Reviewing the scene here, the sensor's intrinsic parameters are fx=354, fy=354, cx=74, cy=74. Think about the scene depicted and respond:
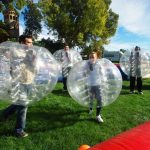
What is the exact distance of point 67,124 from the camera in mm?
7645

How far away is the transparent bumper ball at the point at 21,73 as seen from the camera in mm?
6094

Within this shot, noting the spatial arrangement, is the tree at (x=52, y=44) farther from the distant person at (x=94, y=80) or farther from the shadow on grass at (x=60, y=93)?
the distant person at (x=94, y=80)

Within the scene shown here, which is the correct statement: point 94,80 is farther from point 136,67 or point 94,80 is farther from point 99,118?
point 136,67

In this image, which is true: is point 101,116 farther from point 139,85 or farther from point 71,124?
point 139,85

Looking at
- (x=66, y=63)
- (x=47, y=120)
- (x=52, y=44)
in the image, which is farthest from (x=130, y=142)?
(x=52, y=44)

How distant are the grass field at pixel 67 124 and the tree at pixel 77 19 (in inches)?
1244

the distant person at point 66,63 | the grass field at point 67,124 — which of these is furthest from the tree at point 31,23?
the grass field at point 67,124

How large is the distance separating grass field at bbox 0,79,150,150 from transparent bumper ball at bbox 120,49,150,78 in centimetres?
225

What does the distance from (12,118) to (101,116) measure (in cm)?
209

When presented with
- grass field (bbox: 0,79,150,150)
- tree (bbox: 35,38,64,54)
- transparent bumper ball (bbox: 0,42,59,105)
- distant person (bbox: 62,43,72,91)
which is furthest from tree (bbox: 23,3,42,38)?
transparent bumper ball (bbox: 0,42,59,105)

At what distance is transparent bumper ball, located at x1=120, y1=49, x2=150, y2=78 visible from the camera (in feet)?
40.1

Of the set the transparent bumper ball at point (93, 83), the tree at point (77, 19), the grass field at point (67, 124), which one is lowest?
the grass field at point (67, 124)

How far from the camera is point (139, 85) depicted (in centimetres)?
1212

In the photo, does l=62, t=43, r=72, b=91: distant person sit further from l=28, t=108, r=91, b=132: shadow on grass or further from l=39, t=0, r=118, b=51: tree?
l=39, t=0, r=118, b=51: tree
